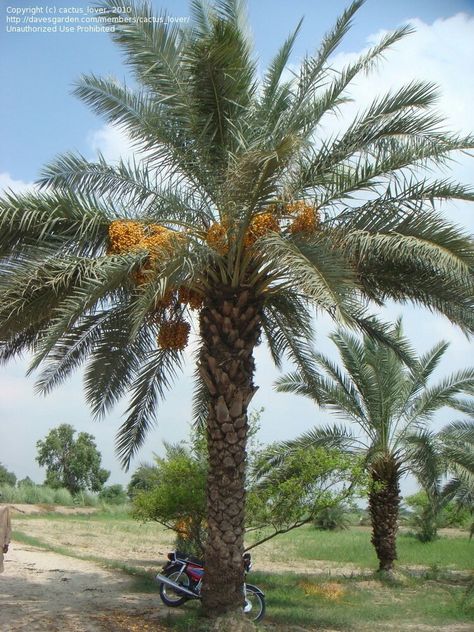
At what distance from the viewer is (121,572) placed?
1652cm

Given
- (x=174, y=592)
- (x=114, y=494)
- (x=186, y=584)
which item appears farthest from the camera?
(x=114, y=494)

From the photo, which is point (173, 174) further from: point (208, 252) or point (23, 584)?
point (23, 584)

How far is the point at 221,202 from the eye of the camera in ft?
32.7

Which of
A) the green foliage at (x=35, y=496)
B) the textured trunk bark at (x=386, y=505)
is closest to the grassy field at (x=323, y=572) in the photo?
the textured trunk bark at (x=386, y=505)

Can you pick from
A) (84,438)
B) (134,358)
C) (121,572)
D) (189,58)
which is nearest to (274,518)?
(121,572)

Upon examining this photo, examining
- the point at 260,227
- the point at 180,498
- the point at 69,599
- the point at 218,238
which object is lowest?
the point at 69,599

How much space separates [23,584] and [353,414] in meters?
9.73

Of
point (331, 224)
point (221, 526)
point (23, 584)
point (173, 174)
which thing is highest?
point (173, 174)

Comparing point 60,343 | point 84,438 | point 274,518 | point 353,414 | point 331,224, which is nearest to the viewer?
point 331,224

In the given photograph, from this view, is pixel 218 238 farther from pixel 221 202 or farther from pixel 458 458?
pixel 458 458

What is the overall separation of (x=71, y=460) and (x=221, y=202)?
136 ft

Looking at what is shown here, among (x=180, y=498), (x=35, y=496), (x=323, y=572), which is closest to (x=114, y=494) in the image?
(x=35, y=496)

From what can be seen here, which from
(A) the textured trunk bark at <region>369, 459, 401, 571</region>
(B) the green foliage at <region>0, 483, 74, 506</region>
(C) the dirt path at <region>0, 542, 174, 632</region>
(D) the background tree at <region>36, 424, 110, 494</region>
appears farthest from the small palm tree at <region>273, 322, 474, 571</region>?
(D) the background tree at <region>36, 424, 110, 494</region>

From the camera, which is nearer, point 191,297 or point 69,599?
point 191,297
